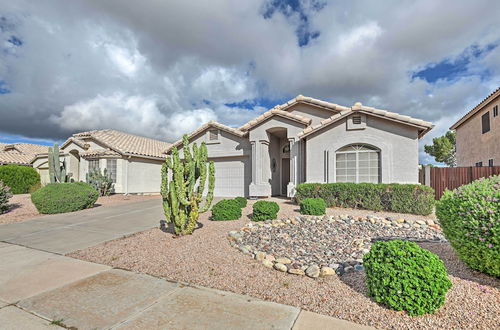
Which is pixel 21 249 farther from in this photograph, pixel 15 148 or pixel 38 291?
pixel 15 148

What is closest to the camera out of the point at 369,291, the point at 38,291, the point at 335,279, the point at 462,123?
the point at 369,291

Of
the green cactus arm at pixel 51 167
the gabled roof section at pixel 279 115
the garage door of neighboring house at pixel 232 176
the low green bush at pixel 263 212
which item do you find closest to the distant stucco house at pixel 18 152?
the green cactus arm at pixel 51 167

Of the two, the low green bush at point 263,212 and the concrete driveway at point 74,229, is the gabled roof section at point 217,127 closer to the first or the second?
the concrete driveway at point 74,229

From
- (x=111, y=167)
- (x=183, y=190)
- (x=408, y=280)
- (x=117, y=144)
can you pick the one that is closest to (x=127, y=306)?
(x=183, y=190)

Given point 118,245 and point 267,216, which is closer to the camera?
point 118,245

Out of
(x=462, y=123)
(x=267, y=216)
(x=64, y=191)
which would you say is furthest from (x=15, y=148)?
(x=462, y=123)

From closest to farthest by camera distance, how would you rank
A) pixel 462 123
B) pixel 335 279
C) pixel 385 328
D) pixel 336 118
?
1. pixel 385 328
2. pixel 335 279
3. pixel 336 118
4. pixel 462 123

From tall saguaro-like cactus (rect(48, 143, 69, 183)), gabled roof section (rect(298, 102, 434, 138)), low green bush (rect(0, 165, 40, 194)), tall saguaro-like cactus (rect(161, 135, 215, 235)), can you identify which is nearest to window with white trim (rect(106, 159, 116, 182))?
tall saguaro-like cactus (rect(48, 143, 69, 183))

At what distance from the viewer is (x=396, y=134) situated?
1072 cm

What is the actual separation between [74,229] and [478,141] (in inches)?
931

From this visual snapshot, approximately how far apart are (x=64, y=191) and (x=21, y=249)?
5.94 metres

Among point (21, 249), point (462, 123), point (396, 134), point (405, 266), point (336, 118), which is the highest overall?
point (462, 123)

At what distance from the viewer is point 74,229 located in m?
7.65

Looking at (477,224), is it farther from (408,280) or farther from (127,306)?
(127,306)
